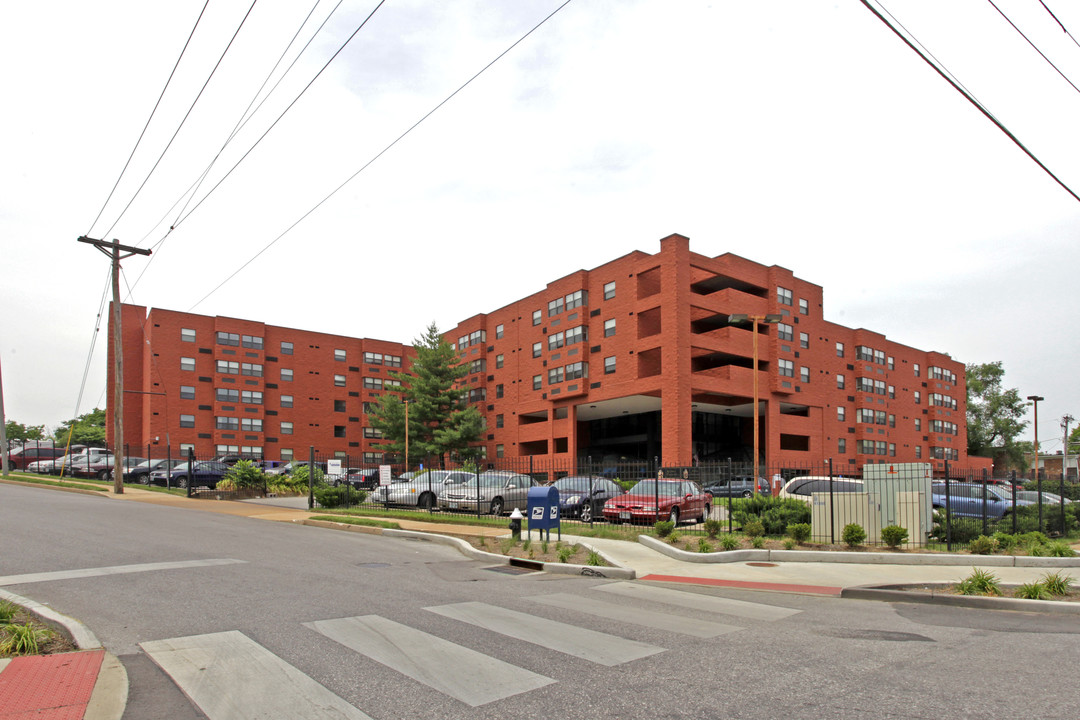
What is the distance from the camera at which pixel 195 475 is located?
33875mm

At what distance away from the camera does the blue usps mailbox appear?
15.9m

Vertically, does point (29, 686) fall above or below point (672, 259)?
below

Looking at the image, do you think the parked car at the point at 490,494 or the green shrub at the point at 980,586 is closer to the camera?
the green shrub at the point at 980,586

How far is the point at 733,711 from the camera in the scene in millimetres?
4965

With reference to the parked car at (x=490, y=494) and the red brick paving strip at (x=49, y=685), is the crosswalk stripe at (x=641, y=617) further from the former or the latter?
the parked car at (x=490, y=494)

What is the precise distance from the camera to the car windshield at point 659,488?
19.9 metres

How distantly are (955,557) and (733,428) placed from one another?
47.4 metres

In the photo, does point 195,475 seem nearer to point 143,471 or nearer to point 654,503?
point 143,471

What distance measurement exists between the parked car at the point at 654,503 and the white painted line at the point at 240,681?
1283cm

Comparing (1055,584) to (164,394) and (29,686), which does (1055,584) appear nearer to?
(29,686)

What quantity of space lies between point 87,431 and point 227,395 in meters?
45.9

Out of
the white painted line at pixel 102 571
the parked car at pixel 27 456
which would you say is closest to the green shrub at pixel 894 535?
the white painted line at pixel 102 571

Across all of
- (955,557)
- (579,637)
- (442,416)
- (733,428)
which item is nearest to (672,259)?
(733,428)

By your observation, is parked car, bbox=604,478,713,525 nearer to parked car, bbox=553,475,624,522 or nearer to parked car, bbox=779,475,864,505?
parked car, bbox=553,475,624,522
